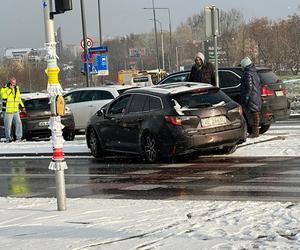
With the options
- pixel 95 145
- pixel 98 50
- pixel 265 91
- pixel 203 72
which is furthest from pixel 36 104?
pixel 98 50

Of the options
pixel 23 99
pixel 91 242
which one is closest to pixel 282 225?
pixel 91 242

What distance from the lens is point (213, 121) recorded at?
11961mm

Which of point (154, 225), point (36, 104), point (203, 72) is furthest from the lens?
point (36, 104)

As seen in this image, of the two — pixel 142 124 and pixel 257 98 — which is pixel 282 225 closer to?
pixel 142 124

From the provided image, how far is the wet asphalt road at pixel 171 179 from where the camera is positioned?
868cm

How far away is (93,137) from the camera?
1435cm

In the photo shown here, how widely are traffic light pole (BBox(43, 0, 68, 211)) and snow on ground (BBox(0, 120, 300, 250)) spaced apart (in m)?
0.33

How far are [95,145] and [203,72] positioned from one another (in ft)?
11.5

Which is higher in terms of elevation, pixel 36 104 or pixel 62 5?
pixel 62 5

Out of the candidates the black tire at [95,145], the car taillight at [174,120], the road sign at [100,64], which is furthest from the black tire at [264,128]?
the road sign at [100,64]

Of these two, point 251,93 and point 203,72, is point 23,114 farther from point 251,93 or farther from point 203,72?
point 251,93

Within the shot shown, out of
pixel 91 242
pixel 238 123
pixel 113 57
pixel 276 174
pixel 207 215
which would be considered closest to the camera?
pixel 91 242

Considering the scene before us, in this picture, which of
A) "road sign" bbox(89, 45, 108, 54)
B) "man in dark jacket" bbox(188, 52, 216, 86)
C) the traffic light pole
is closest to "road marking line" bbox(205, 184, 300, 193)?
the traffic light pole

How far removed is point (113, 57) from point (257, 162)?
9421 cm
